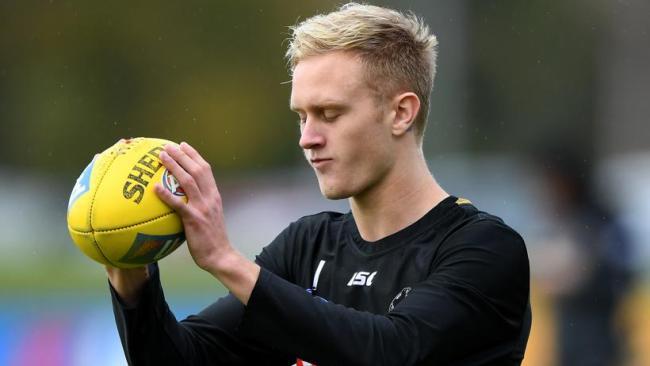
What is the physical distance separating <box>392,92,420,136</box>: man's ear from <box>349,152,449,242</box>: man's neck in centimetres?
13

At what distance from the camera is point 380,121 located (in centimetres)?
365

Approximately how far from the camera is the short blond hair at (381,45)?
12.0ft

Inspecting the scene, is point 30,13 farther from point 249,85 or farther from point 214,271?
point 214,271

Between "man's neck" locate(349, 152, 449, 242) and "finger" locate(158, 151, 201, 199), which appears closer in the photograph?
"finger" locate(158, 151, 201, 199)

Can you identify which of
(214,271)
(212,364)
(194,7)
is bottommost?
(212,364)

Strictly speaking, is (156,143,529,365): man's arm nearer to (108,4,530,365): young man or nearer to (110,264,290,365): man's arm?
(108,4,530,365): young man

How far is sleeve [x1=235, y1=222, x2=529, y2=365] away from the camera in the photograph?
10.2ft

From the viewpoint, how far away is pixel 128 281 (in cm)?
354

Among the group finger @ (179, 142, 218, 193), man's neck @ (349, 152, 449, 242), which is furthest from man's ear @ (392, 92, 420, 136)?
finger @ (179, 142, 218, 193)

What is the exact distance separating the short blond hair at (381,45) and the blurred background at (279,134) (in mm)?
4871

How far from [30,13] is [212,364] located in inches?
570

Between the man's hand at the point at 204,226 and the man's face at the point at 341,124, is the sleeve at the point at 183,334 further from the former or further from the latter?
the man's face at the point at 341,124

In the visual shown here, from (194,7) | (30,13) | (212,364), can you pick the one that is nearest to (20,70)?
A: (30,13)

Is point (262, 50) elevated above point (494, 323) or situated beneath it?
elevated above
